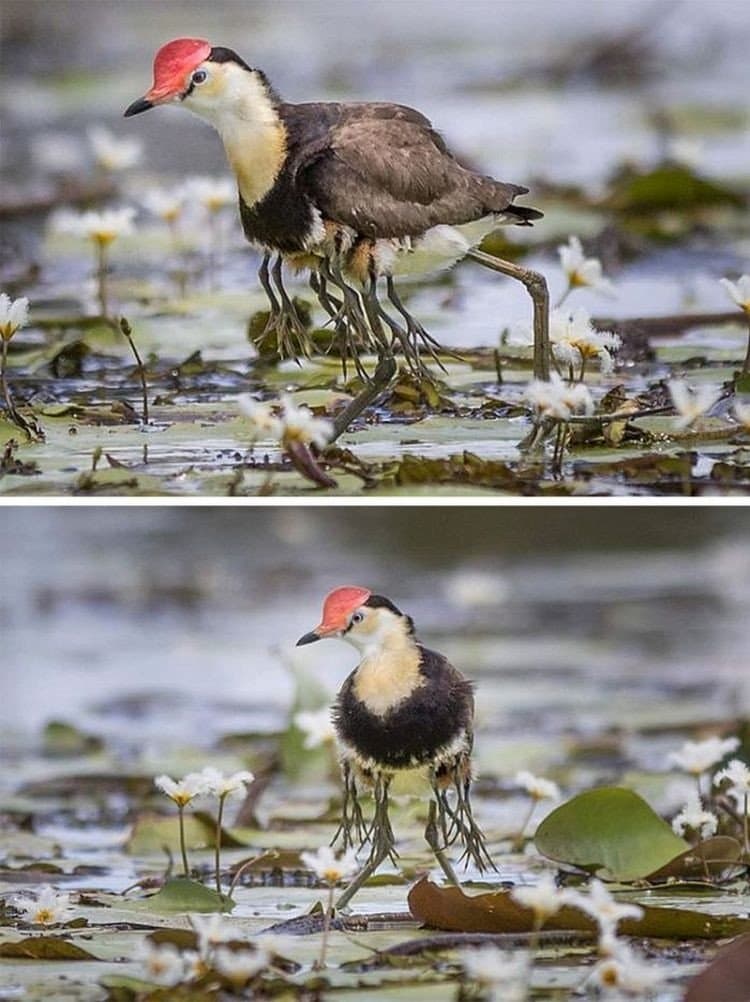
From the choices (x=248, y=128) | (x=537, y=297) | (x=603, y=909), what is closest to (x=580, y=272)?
(x=537, y=297)

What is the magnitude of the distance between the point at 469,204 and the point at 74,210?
6.41ft

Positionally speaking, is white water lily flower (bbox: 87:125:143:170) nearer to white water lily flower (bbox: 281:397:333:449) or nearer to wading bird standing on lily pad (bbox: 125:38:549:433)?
wading bird standing on lily pad (bbox: 125:38:549:433)

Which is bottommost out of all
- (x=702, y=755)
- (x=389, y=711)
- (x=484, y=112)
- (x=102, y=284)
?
(x=702, y=755)

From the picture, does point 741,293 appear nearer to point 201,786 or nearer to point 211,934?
point 201,786

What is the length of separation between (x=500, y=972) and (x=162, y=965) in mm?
331

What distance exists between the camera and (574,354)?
2711mm

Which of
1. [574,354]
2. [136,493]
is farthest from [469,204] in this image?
[136,493]

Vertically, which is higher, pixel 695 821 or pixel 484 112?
pixel 484 112

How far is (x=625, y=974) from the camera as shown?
6.93ft

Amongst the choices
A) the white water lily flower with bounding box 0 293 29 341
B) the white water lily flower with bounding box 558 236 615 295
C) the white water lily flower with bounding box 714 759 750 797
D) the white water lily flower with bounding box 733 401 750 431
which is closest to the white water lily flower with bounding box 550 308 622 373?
the white water lily flower with bounding box 558 236 615 295

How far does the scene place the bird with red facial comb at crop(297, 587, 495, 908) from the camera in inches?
95.3

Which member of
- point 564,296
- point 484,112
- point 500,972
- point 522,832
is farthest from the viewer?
point 484,112

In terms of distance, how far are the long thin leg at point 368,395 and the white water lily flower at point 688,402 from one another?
339 millimetres

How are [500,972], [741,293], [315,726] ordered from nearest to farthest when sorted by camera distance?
1. [500,972]
2. [741,293]
3. [315,726]
